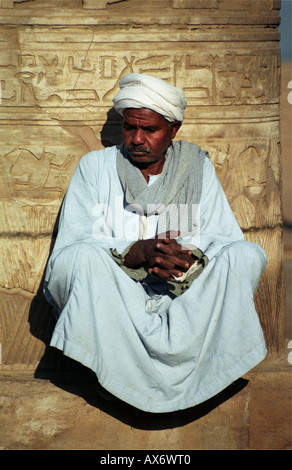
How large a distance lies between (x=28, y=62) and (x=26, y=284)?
136 centimetres

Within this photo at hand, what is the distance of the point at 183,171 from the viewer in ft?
15.5

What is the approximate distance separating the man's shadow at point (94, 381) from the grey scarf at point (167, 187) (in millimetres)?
651

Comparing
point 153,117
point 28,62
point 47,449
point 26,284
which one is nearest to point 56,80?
point 28,62

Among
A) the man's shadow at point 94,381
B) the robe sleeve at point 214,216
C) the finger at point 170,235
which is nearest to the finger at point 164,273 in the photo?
the finger at point 170,235

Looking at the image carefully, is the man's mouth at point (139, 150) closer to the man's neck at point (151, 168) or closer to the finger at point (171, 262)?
the man's neck at point (151, 168)

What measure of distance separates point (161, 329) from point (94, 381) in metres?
0.65

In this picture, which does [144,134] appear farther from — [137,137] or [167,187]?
[167,187]

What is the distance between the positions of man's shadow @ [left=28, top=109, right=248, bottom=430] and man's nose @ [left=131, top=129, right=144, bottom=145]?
665 mm

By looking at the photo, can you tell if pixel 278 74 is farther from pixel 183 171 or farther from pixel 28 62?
pixel 28 62

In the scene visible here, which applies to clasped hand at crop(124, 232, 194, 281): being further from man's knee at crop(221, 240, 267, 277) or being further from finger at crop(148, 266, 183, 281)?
man's knee at crop(221, 240, 267, 277)

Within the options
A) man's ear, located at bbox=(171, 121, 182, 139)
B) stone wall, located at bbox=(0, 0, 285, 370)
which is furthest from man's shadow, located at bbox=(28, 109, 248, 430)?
man's ear, located at bbox=(171, 121, 182, 139)

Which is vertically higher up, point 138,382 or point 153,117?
point 153,117

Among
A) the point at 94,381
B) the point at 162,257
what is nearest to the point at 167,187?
the point at 162,257

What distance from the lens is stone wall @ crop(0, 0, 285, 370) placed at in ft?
17.1
